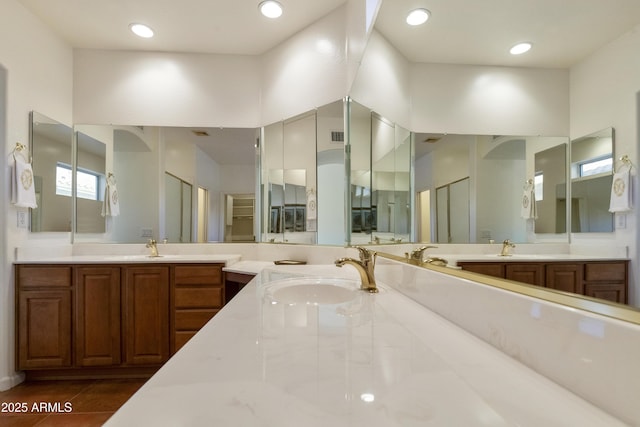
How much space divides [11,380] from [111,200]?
1.39m

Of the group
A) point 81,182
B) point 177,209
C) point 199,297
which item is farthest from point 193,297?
point 81,182

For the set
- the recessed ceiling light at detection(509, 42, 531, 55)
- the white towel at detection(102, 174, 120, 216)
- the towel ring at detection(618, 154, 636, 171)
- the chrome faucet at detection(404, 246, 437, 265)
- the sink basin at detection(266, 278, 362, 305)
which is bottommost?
the sink basin at detection(266, 278, 362, 305)

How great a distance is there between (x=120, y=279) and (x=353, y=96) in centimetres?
209

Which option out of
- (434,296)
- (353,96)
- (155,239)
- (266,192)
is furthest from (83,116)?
(434,296)

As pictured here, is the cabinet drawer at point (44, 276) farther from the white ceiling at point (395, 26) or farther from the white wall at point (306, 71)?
the white wall at point (306, 71)

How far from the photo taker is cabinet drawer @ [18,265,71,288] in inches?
78.1

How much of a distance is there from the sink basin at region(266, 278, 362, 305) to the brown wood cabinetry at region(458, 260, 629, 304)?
66 centimetres

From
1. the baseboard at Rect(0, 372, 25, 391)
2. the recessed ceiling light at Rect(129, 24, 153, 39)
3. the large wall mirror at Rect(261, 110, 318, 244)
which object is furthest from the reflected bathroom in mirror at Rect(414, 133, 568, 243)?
the baseboard at Rect(0, 372, 25, 391)

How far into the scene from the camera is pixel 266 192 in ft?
7.89

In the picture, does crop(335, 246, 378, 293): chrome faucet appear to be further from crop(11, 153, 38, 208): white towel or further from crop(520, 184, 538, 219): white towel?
crop(11, 153, 38, 208): white towel

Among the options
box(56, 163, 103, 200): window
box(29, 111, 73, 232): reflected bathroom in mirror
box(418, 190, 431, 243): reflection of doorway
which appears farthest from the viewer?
box(56, 163, 103, 200): window

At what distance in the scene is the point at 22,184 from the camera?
1952 mm

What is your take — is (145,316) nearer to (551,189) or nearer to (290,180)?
(290,180)

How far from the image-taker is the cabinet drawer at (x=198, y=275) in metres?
2.07
